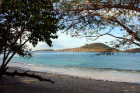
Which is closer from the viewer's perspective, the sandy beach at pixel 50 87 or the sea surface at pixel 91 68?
the sandy beach at pixel 50 87

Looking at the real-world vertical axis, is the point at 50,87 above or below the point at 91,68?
above

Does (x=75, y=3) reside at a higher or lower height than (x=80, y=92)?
higher

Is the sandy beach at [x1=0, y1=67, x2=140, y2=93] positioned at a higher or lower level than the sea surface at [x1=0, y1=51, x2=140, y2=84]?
higher

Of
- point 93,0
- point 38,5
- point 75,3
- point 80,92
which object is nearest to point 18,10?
point 38,5

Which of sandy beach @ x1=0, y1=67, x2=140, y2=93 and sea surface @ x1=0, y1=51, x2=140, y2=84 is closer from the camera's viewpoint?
sandy beach @ x1=0, y1=67, x2=140, y2=93

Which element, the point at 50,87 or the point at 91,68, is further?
the point at 91,68

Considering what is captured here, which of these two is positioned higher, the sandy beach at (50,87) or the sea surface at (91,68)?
the sandy beach at (50,87)

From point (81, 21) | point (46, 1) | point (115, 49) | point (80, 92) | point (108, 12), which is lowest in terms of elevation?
point (80, 92)

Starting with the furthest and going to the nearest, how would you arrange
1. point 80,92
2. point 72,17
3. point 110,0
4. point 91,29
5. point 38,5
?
point 80,92 → point 91,29 → point 72,17 → point 38,5 → point 110,0

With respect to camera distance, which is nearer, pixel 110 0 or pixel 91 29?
pixel 110 0

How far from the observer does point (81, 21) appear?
5270 mm

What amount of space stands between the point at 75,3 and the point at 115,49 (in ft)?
9.14

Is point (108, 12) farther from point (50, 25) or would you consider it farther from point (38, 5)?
point (38, 5)

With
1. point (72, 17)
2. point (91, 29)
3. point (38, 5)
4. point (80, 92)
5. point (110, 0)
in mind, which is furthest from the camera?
point (80, 92)
